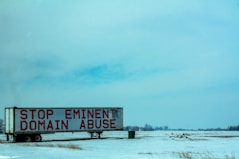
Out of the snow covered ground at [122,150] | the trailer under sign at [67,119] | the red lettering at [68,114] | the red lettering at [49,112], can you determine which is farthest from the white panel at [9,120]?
the snow covered ground at [122,150]

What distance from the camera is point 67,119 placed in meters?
49.8

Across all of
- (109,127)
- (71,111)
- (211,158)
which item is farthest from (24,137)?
(211,158)

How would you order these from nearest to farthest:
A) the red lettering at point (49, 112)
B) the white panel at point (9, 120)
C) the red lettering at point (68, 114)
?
the white panel at point (9, 120) → the red lettering at point (49, 112) → the red lettering at point (68, 114)

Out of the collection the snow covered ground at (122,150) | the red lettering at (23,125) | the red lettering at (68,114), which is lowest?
the snow covered ground at (122,150)

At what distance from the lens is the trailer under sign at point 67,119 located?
47.0 meters

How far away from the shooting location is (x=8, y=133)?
47219 millimetres

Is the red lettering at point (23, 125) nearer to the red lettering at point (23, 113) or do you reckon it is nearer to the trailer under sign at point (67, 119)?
the trailer under sign at point (67, 119)

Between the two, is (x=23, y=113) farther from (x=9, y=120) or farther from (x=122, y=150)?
(x=122, y=150)

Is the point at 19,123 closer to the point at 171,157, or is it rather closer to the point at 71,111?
the point at 71,111

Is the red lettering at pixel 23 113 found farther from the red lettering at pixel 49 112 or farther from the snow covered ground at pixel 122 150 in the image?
the snow covered ground at pixel 122 150

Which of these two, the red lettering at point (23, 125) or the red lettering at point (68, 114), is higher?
the red lettering at point (68, 114)

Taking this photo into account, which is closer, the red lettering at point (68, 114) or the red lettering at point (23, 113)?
the red lettering at point (23, 113)

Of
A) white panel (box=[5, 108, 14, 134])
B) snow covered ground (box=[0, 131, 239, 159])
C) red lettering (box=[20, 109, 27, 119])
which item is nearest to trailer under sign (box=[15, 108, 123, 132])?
red lettering (box=[20, 109, 27, 119])

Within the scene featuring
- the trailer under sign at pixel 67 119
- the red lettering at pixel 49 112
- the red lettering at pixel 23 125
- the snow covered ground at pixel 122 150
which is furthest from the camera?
the red lettering at pixel 49 112
